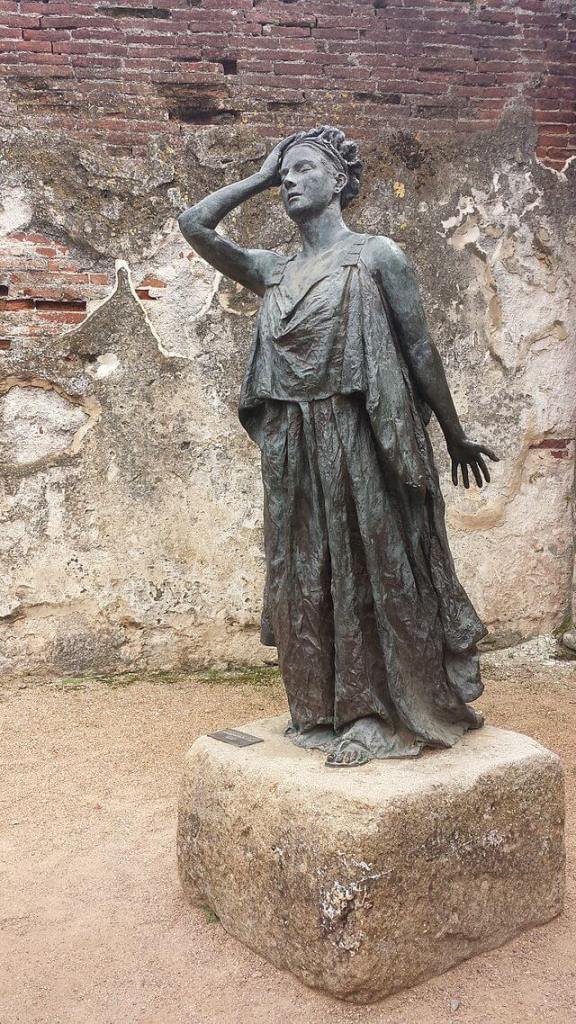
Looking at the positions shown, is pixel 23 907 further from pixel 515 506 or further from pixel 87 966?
pixel 515 506

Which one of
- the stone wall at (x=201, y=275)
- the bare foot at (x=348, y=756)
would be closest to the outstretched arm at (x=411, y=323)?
the bare foot at (x=348, y=756)

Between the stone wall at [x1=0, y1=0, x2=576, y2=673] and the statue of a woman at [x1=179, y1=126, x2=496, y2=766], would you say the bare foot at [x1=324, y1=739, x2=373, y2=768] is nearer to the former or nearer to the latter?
the statue of a woman at [x1=179, y1=126, x2=496, y2=766]

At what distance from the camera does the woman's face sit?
8.88ft

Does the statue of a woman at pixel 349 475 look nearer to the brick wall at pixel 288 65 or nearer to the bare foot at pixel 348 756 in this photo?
the bare foot at pixel 348 756

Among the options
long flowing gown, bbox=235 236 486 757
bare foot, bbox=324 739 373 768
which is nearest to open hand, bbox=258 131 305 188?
long flowing gown, bbox=235 236 486 757

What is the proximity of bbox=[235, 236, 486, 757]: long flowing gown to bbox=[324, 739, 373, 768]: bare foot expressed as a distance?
0.05m

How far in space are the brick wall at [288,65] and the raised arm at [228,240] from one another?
2.53 metres

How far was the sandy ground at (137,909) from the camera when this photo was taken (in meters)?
2.37

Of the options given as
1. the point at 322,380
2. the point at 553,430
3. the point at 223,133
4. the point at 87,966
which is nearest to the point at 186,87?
the point at 223,133

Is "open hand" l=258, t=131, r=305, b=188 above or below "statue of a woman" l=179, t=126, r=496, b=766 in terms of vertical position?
above

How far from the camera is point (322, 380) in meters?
2.62

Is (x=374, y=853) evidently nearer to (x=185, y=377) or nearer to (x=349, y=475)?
(x=349, y=475)

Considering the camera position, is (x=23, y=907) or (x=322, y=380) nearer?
(x=322, y=380)

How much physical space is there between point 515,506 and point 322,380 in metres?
3.08
